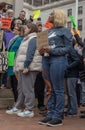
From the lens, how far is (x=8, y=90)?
9.86 metres

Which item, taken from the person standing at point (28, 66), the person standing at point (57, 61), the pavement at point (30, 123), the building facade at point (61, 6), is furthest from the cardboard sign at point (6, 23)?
the building facade at point (61, 6)

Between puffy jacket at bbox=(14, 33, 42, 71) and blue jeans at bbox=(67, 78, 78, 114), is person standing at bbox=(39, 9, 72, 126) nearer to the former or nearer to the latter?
puffy jacket at bbox=(14, 33, 42, 71)

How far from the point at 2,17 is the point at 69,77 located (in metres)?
2.79

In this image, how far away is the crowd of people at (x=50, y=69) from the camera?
23.1 ft

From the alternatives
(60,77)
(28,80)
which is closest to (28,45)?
(28,80)

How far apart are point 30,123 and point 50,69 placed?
42.0 inches

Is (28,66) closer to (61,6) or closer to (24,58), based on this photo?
(24,58)

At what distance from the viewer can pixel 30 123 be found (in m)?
7.26

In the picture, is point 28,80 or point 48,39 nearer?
point 48,39

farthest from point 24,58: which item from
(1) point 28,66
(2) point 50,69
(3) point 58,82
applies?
(3) point 58,82

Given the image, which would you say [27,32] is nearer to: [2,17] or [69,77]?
[69,77]

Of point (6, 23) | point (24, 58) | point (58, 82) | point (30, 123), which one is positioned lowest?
point (30, 123)

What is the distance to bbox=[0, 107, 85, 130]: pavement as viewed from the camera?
22.4 feet

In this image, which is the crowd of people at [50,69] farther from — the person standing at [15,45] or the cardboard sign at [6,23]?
the cardboard sign at [6,23]
